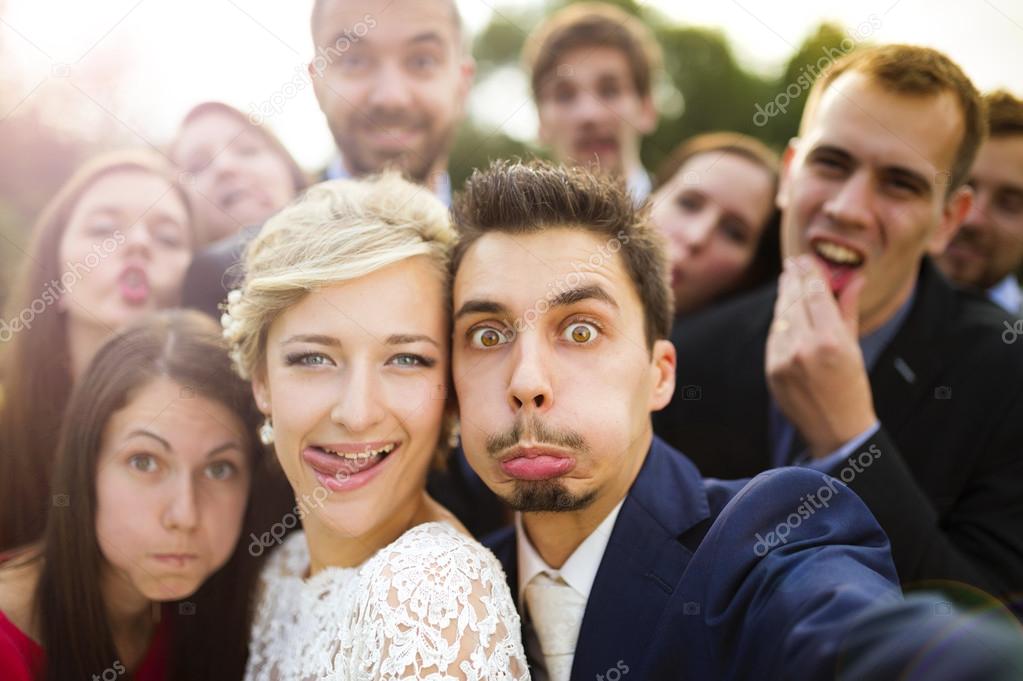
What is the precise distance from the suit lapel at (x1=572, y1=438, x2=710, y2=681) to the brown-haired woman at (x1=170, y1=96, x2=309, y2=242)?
2.86 meters

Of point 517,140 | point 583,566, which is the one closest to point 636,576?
point 583,566

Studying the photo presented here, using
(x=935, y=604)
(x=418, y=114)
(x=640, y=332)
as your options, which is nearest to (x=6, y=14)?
(x=418, y=114)

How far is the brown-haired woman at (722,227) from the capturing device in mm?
4930

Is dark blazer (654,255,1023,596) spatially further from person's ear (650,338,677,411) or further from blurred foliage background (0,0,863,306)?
blurred foliage background (0,0,863,306)

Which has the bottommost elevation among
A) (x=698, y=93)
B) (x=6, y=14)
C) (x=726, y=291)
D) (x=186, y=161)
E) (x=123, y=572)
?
(x=123, y=572)

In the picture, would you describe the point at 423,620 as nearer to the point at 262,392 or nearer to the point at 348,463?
the point at 348,463

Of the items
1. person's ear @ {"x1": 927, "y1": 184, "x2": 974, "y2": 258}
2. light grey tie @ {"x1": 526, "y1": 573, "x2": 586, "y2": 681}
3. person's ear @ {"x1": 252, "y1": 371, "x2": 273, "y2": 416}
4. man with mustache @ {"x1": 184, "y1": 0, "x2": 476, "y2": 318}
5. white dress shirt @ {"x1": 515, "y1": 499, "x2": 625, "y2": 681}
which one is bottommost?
light grey tie @ {"x1": 526, "y1": 573, "x2": 586, "y2": 681}

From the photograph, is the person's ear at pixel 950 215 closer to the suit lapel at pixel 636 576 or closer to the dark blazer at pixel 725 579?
the dark blazer at pixel 725 579

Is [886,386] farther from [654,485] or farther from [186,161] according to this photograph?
[186,161]

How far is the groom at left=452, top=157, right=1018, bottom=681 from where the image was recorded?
219cm

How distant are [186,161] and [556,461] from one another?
3246 millimetres

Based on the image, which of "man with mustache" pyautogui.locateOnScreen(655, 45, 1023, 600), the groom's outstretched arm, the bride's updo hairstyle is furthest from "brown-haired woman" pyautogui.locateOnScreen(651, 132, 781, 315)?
the groom's outstretched arm

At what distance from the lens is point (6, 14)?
4961 millimetres

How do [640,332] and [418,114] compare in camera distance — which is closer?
[640,332]
